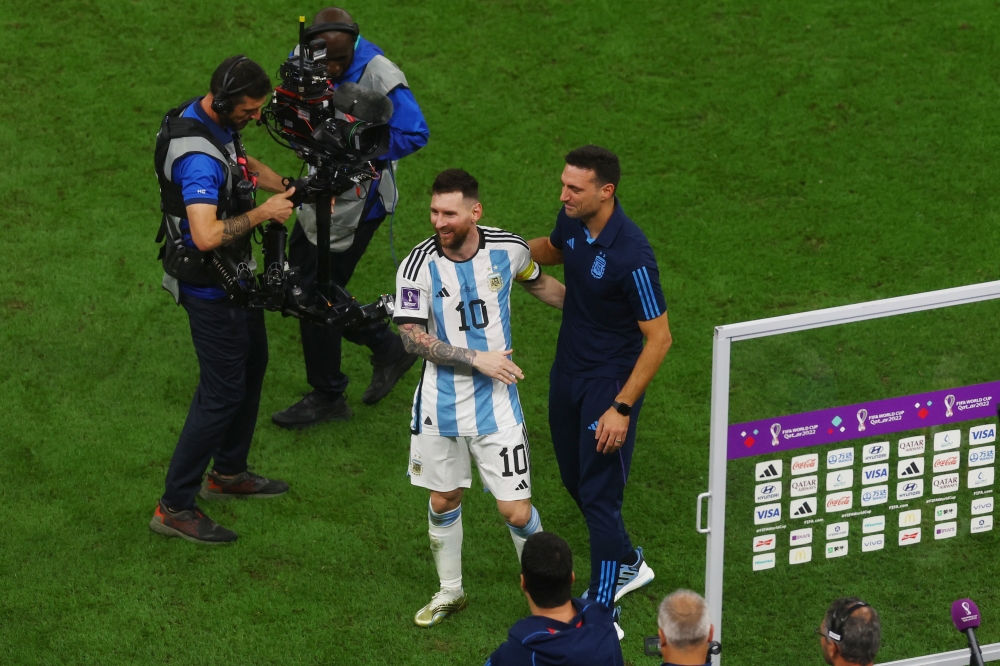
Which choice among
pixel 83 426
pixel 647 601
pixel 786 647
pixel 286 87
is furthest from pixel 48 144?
pixel 786 647

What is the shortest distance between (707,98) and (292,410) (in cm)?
438

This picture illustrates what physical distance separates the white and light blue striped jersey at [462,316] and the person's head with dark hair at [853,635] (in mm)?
1803

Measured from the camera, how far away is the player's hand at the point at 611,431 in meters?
5.28

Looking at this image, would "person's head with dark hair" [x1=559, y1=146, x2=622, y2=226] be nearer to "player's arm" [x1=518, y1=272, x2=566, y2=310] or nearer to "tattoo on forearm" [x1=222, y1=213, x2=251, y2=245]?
"player's arm" [x1=518, y1=272, x2=566, y2=310]

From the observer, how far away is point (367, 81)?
680 centimetres

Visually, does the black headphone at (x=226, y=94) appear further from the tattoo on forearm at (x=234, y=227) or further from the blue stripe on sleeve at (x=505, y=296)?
the blue stripe on sleeve at (x=505, y=296)

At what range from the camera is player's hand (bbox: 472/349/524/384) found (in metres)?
5.23

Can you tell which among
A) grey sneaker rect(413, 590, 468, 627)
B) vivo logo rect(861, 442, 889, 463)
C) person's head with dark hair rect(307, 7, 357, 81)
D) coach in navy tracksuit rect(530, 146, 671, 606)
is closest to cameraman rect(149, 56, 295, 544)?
person's head with dark hair rect(307, 7, 357, 81)

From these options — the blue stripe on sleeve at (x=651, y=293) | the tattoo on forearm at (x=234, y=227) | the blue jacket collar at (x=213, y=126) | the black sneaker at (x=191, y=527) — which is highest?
the blue jacket collar at (x=213, y=126)

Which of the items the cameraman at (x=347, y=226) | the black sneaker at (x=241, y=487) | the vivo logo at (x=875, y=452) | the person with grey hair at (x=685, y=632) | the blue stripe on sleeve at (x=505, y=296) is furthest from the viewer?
the cameraman at (x=347, y=226)

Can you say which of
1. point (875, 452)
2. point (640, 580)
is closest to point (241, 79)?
point (640, 580)

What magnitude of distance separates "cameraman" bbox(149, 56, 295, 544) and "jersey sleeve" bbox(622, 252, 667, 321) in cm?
175

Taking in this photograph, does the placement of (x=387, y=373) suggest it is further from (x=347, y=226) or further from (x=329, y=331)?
(x=347, y=226)

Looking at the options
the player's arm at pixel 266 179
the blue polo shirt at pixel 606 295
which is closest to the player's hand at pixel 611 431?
the blue polo shirt at pixel 606 295
